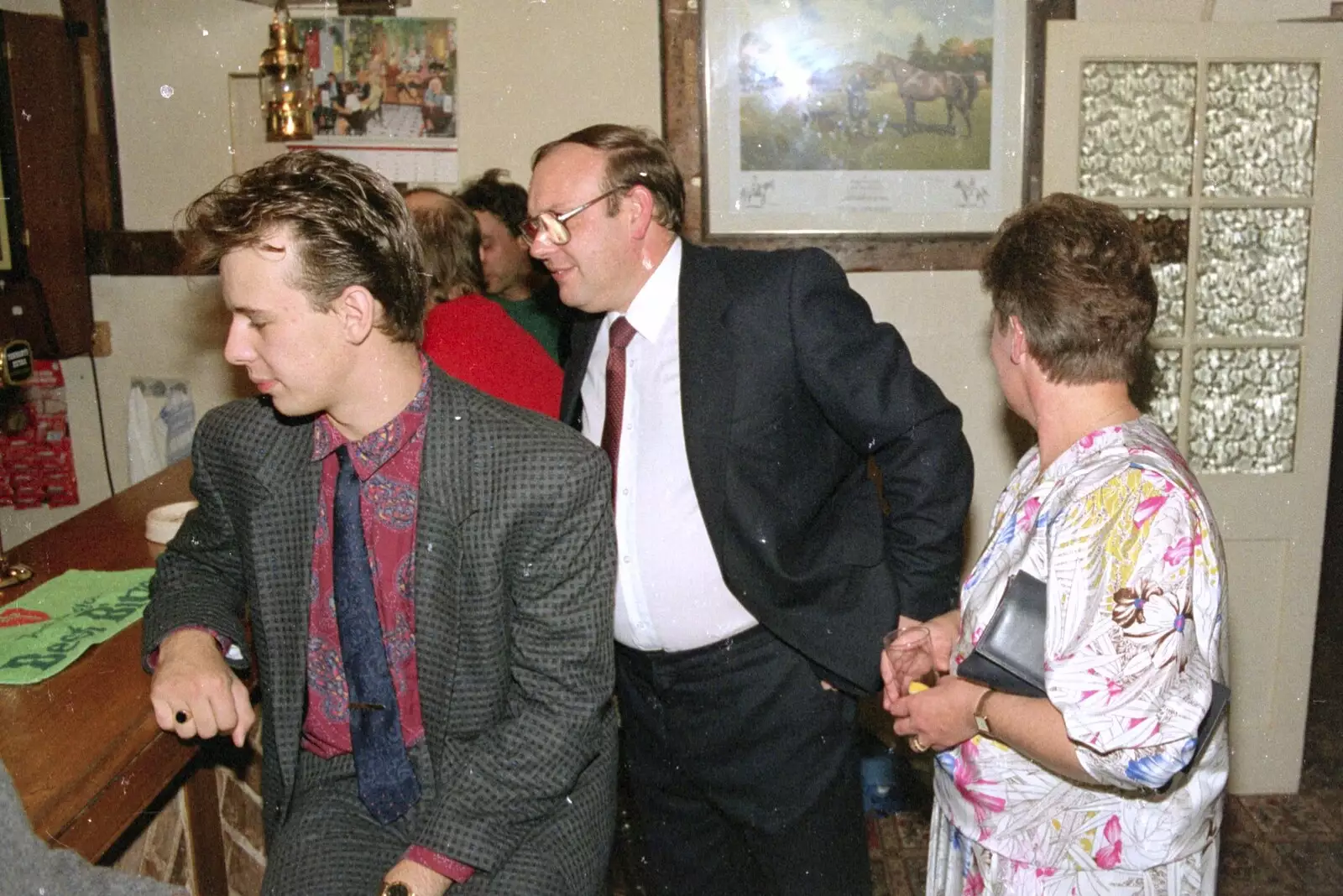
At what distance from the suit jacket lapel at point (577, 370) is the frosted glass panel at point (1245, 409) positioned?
6.98ft

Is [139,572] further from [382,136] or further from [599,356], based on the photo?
[382,136]

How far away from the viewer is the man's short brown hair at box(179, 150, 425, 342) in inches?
56.5

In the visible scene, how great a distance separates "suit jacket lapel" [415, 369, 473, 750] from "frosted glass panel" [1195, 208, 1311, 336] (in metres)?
Result: 2.73

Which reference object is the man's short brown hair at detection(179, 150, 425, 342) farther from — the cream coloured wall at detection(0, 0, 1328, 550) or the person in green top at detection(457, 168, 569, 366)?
the cream coloured wall at detection(0, 0, 1328, 550)

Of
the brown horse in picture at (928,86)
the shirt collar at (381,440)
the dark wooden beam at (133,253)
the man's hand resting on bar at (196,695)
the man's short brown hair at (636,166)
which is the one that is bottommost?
the man's hand resting on bar at (196,695)

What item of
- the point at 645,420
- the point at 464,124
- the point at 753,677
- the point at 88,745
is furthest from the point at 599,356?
the point at 464,124

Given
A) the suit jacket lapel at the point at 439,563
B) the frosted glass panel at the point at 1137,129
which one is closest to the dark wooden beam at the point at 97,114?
the suit jacket lapel at the point at 439,563

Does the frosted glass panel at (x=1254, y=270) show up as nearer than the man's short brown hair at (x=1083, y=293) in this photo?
No

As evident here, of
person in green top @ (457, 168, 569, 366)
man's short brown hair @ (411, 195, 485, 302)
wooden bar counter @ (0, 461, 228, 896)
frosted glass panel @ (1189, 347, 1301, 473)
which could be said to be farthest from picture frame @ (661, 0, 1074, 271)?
wooden bar counter @ (0, 461, 228, 896)

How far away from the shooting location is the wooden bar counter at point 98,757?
129 cm

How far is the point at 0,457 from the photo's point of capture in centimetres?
387

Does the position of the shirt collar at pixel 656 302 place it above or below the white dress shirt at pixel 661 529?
above

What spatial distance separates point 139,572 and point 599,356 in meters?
0.91

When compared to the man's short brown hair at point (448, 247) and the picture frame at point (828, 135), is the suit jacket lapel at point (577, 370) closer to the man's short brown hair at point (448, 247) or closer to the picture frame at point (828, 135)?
the man's short brown hair at point (448, 247)
